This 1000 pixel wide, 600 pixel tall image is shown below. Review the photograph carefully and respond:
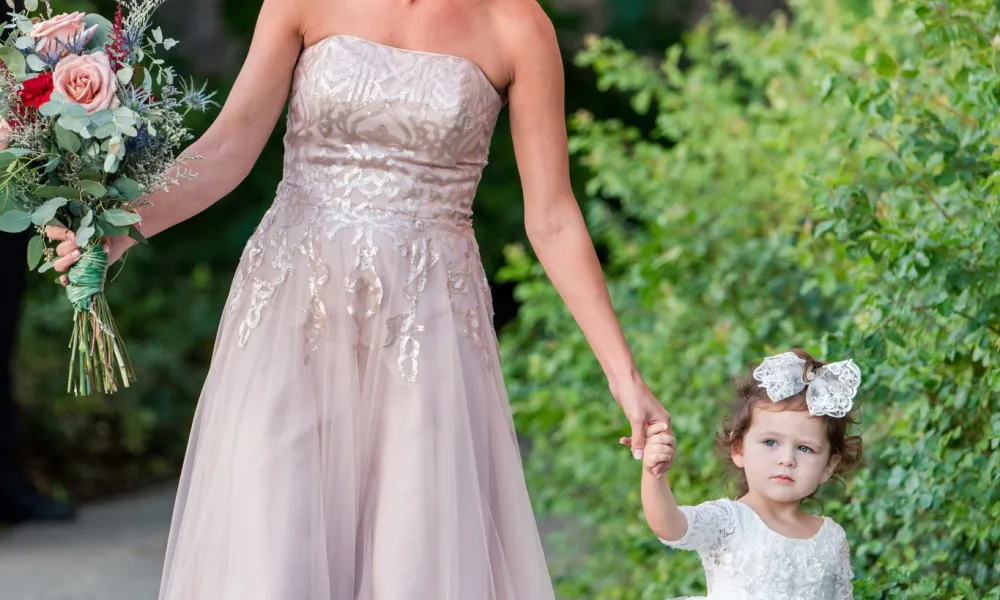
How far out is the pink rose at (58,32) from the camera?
9.07 ft

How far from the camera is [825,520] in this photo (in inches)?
133

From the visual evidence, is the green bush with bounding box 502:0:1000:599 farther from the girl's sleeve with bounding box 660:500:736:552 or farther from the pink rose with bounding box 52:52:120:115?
the pink rose with bounding box 52:52:120:115

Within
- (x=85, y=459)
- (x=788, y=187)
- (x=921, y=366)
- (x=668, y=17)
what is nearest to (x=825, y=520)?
(x=921, y=366)

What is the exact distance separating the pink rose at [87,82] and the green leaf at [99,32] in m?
0.08

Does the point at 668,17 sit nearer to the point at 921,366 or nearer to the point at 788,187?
the point at 788,187

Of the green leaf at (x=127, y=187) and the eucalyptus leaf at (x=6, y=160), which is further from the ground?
the green leaf at (x=127, y=187)

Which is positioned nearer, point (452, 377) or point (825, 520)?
point (452, 377)

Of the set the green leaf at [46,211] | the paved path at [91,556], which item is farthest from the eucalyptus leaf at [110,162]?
the paved path at [91,556]

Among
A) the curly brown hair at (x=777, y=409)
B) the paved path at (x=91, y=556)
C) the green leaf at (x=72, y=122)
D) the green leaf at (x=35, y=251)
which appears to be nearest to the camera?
the green leaf at (x=72, y=122)

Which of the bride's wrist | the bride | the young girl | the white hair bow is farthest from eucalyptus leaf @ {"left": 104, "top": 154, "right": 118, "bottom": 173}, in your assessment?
the white hair bow

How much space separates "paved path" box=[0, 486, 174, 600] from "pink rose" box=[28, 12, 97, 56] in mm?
3911

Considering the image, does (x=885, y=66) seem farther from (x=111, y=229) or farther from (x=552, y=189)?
(x=111, y=229)

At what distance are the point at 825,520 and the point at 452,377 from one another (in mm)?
950

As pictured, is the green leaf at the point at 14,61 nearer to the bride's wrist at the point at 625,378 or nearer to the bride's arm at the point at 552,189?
the bride's arm at the point at 552,189
